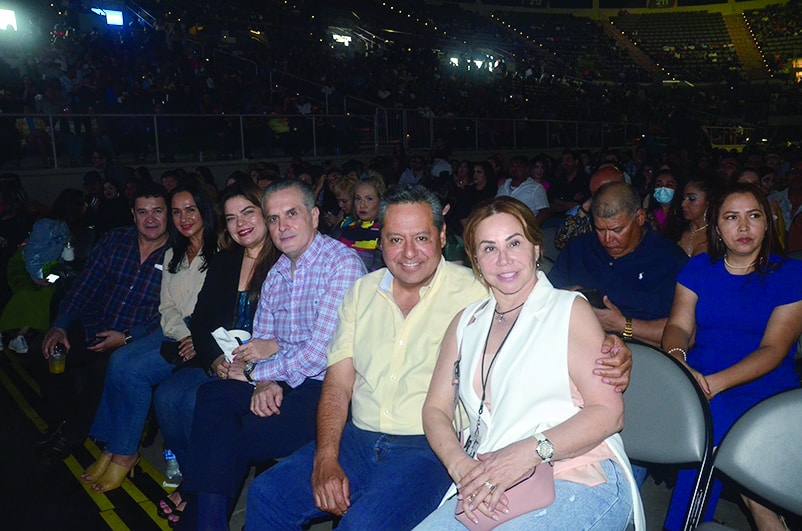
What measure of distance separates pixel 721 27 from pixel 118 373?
40825mm

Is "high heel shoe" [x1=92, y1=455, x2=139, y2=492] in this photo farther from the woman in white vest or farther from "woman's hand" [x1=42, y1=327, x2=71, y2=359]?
the woman in white vest

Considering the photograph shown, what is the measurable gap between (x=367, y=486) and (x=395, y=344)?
0.51m

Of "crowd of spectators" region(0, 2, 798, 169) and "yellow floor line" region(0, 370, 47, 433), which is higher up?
"crowd of spectators" region(0, 2, 798, 169)

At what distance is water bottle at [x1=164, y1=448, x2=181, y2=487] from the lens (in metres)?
3.74

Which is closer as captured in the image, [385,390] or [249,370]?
[385,390]

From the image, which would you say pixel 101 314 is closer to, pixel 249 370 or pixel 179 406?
pixel 179 406

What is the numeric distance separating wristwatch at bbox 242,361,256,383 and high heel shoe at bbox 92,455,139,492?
1.21 m

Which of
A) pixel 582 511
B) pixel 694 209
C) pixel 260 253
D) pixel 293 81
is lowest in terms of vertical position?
pixel 582 511

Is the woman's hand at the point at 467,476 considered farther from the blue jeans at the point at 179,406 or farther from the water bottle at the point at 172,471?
the water bottle at the point at 172,471

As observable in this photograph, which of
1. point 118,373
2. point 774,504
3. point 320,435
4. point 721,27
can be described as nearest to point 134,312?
point 118,373

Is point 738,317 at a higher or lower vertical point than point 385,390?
higher

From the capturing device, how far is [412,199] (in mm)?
2598

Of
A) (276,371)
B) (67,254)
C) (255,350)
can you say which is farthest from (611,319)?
(67,254)

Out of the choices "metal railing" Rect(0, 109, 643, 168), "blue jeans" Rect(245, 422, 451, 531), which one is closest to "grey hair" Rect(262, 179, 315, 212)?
"blue jeans" Rect(245, 422, 451, 531)
